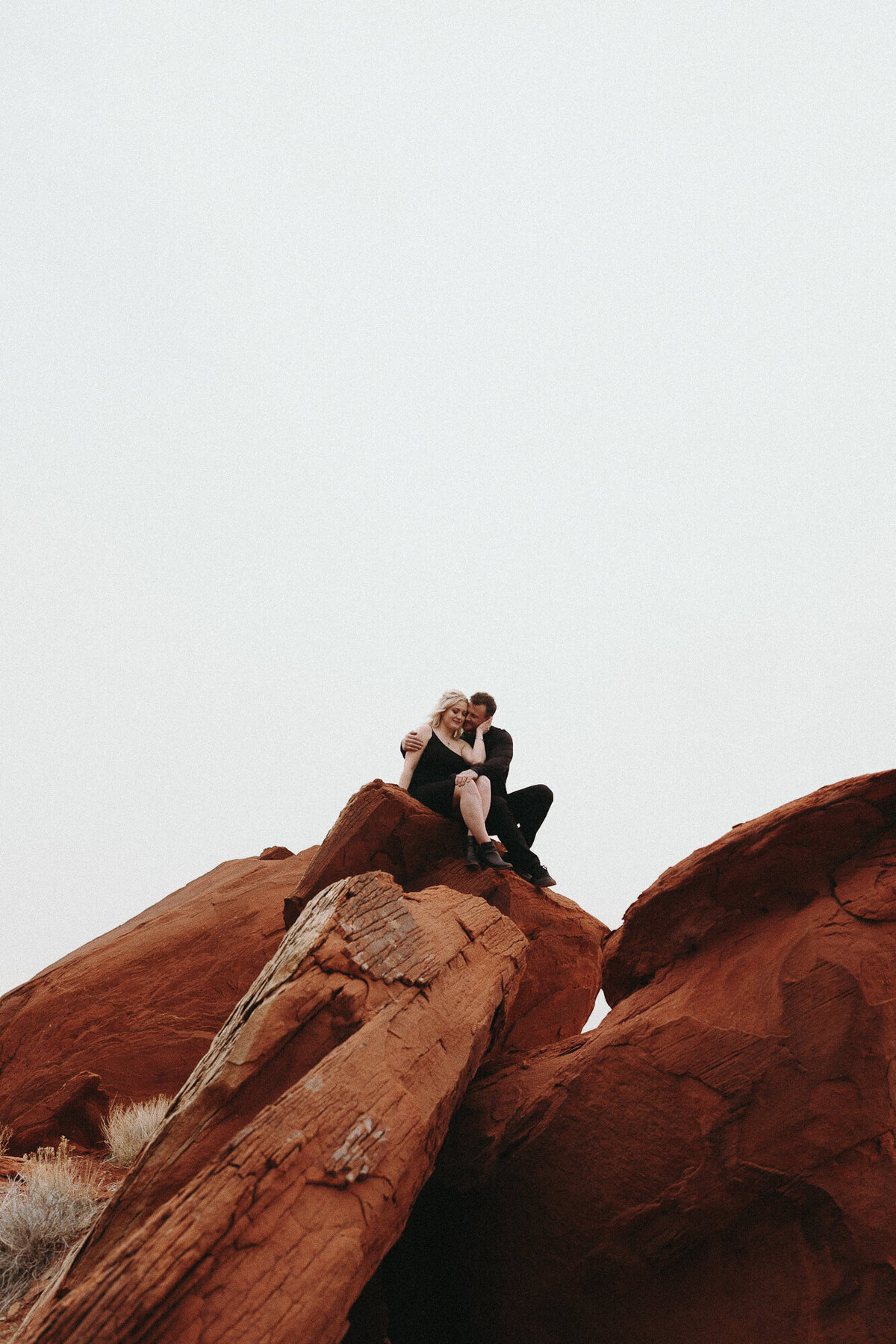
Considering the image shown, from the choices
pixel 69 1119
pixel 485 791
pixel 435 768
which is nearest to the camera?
pixel 485 791

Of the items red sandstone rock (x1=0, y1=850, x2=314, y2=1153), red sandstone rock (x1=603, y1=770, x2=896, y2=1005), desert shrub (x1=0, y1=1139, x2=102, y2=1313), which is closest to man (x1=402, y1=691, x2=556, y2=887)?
red sandstone rock (x1=603, y1=770, x2=896, y2=1005)

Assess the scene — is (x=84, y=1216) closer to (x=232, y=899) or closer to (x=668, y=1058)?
(x=668, y=1058)

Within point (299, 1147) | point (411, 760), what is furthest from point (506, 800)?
point (299, 1147)

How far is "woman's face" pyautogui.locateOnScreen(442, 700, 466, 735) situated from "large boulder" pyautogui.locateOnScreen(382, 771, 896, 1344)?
417cm

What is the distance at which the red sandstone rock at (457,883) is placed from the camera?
10.7 m

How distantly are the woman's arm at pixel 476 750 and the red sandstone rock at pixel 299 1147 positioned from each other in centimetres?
425

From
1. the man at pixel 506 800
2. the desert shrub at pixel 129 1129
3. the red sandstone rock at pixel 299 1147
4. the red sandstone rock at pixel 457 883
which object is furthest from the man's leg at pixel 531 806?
the desert shrub at pixel 129 1129

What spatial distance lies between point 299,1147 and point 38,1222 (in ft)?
13.2

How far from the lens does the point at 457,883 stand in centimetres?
1034

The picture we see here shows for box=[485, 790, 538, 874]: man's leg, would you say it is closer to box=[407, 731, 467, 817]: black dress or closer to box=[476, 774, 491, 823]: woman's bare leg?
box=[476, 774, 491, 823]: woman's bare leg

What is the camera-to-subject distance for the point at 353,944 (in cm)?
589

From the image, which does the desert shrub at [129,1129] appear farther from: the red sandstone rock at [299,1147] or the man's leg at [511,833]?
the red sandstone rock at [299,1147]

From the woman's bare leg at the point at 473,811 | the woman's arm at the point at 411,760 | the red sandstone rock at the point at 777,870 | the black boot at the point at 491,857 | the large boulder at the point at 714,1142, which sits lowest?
the large boulder at the point at 714,1142

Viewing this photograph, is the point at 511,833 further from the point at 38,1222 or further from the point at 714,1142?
the point at 38,1222
